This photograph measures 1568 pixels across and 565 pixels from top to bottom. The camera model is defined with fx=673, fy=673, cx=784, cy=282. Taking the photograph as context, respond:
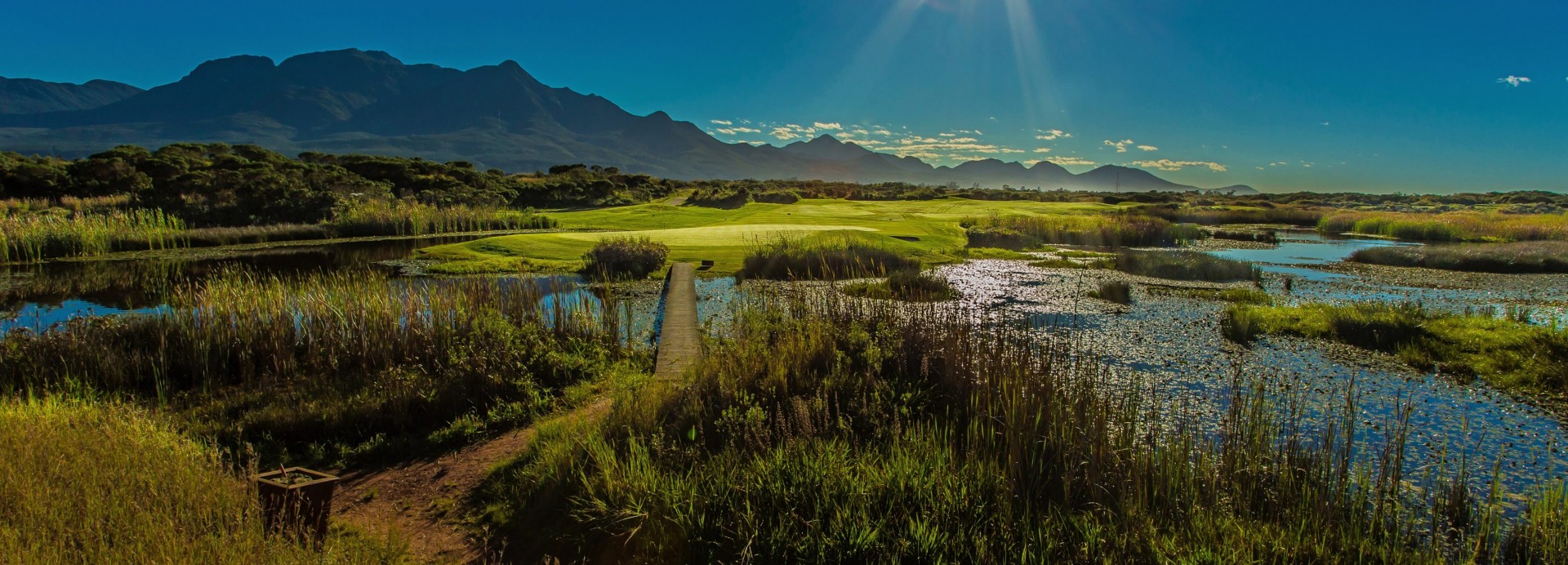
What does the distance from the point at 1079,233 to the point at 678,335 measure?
22.9m

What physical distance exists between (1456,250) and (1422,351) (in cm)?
1613

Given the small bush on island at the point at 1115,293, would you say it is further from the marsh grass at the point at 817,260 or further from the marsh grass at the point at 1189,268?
the marsh grass at the point at 817,260

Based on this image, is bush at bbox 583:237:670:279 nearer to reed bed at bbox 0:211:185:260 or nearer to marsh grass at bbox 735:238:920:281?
marsh grass at bbox 735:238:920:281

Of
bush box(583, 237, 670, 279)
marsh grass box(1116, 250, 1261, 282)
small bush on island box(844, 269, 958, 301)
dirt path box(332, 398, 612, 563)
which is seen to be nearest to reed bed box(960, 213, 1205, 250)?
marsh grass box(1116, 250, 1261, 282)

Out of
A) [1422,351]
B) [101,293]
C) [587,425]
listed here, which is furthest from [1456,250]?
[101,293]

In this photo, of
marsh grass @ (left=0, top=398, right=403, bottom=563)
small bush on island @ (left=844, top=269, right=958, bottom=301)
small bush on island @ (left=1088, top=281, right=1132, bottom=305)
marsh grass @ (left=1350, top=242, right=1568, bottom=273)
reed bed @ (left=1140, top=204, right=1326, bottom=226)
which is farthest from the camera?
reed bed @ (left=1140, top=204, right=1326, bottom=226)

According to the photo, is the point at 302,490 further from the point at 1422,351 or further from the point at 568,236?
the point at 568,236

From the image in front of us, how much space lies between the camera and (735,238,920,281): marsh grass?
16.9 metres

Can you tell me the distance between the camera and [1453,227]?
2862 centimetres

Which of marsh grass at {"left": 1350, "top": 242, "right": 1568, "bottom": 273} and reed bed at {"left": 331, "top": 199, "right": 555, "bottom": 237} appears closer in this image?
marsh grass at {"left": 1350, "top": 242, "right": 1568, "bottom": 273}

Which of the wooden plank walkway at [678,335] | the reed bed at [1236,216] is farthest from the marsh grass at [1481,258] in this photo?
the wooden plank walkway at [678,335]

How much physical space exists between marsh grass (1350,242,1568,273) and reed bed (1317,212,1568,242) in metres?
6.94

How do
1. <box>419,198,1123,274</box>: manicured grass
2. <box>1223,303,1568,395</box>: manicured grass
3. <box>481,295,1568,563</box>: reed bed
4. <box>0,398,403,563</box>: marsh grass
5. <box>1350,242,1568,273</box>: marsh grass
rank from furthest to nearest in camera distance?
<box>419,198,1123,274</box>: manicured grass, <box>1350,242,1568,273</box>: marsh grass, <box>1223,303,1568,395</box>: manicured grass, <box>481,295,1568,563</box>: reed bed, <box>0,398,403,563</box>: marsh grass

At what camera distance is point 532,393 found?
6.98 m
